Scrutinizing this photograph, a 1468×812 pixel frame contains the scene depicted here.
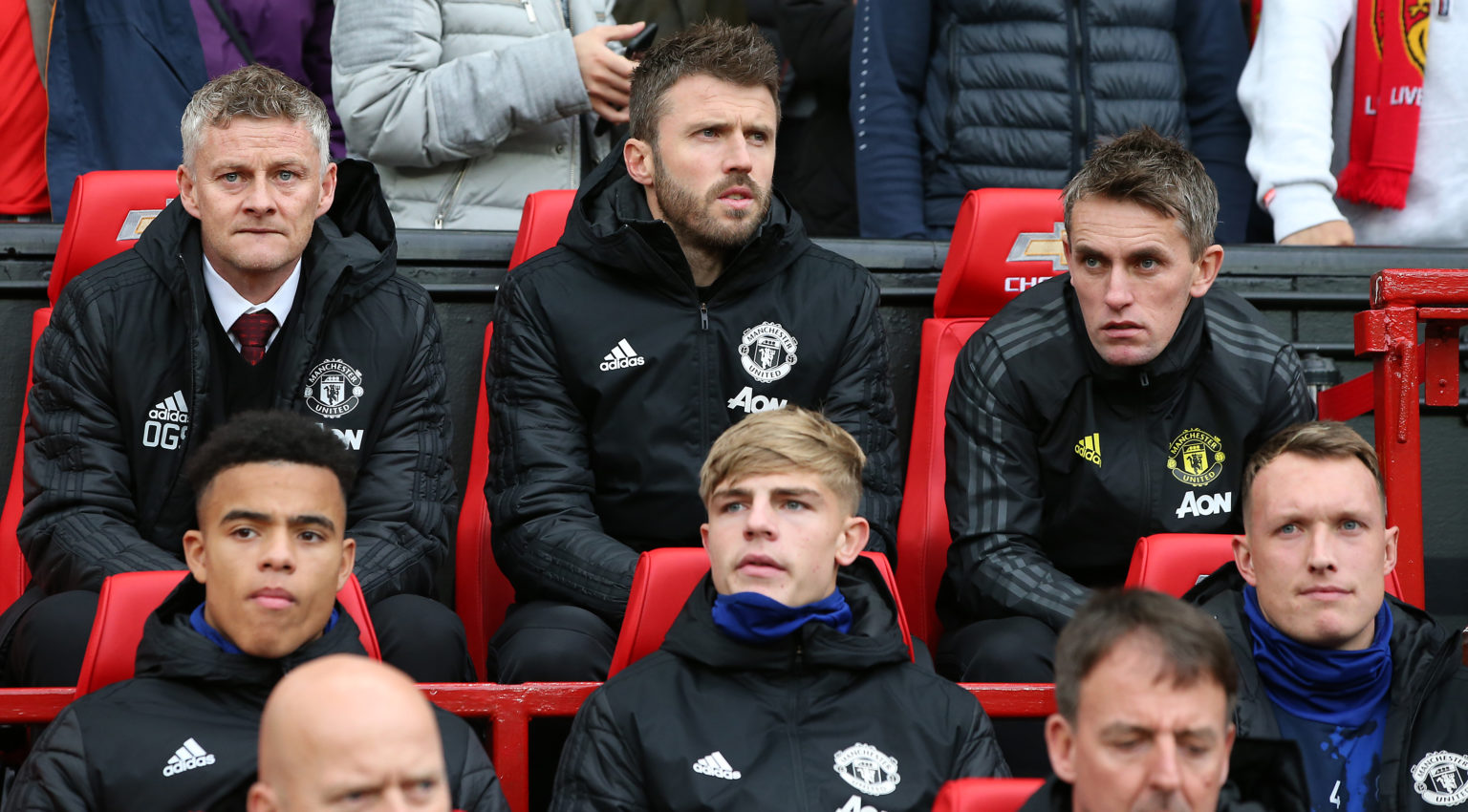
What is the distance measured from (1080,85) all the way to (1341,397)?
1.07 meters

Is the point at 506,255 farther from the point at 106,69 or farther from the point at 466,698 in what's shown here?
the point at 466,698

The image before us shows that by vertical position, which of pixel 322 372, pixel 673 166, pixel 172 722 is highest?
pixel 673 166

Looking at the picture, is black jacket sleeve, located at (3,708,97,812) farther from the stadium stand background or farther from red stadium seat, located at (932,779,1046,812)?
the stadium stand background

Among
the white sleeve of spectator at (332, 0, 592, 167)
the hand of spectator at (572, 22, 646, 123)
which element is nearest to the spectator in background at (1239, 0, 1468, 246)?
the hand of spectator at (572, 22, 646, 123)

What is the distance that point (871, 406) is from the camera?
3699 millimetres

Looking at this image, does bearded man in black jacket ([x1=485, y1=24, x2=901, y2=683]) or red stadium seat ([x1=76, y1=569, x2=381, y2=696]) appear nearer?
red stadium seat ([x1=76, y1=569, x2=381, y2=696])

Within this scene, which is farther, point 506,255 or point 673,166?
point 506,255

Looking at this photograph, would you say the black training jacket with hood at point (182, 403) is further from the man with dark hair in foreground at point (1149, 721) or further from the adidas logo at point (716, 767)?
the man with dark hair in foreground at point (1149, 721)

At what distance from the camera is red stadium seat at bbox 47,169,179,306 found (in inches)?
148

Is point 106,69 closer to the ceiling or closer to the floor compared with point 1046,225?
closer to the ceiling

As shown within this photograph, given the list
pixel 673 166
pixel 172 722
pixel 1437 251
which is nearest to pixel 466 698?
pixel 172 722

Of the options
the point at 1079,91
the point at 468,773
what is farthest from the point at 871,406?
the point at 468,773

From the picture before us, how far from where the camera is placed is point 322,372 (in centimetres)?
346

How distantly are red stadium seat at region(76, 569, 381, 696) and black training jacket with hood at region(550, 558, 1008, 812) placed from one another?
1.42ft
